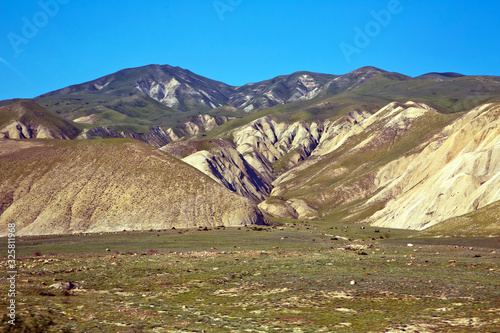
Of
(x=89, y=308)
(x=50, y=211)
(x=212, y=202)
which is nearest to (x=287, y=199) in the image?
(x=212, y=202)

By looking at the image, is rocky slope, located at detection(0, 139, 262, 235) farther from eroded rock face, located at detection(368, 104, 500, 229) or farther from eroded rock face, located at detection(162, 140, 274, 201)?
eroded rock face, located at detection(162, 140, 274, 201)

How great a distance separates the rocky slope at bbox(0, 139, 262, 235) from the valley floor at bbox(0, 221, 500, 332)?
1993 inches

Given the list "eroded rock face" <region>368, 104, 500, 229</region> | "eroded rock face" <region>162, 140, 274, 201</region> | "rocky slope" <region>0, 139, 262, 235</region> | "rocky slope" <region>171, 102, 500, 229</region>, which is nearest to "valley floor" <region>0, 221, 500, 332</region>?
"eroded rock face" <region>368, 104, 500, 229</region>

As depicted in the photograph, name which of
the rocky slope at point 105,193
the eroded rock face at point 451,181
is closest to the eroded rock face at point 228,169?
the rocky slope at point 105,193

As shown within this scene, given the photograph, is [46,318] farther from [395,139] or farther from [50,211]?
[395,139]

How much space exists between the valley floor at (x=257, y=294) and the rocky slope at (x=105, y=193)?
50623mm

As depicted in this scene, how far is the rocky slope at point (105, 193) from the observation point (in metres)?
87.0

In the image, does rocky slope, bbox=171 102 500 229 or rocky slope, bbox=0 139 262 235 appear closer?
rocky slope, bbox=171 102 500 229

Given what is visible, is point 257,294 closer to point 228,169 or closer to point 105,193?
point 105,193

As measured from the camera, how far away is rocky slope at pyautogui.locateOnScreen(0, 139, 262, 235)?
87.0 meters

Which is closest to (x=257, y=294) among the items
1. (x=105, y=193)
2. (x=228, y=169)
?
(x=105, y=193)

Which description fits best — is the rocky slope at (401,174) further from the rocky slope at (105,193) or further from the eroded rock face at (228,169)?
the rocky slope at (105,193)

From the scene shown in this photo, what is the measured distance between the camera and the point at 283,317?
19531 mm

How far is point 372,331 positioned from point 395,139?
15825 centimetres
